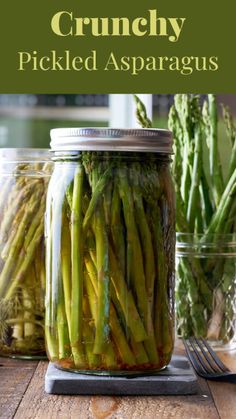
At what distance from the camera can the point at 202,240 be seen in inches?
47.5

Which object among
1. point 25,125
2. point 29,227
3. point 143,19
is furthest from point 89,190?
point 25,125

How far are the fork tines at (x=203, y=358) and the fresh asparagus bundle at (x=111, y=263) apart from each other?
10 cm

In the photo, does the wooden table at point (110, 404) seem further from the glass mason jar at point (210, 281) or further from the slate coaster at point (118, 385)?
the glass mason jar at point (210, 281)

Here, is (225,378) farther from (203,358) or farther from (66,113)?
(66,113)

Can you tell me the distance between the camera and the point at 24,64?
54.7 inches

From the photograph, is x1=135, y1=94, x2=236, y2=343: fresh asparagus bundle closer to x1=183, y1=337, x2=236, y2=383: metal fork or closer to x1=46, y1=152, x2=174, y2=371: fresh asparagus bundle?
x1=183, y1=337, x2=236, y2=383: metal fork

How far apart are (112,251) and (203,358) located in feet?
0.78

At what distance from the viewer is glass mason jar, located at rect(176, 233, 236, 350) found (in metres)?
1.21

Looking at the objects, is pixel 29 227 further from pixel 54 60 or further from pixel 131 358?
pixel 54 60

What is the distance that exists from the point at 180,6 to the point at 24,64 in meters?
0.27

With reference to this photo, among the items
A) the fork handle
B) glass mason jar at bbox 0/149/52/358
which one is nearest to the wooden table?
the fork handle

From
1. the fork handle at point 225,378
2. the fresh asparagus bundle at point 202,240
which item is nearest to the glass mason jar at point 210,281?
the fresh asparagus bundle at point 202,240

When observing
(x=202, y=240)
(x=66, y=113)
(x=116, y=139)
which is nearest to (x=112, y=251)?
(x=116, y=139)

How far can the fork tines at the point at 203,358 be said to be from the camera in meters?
1.00
